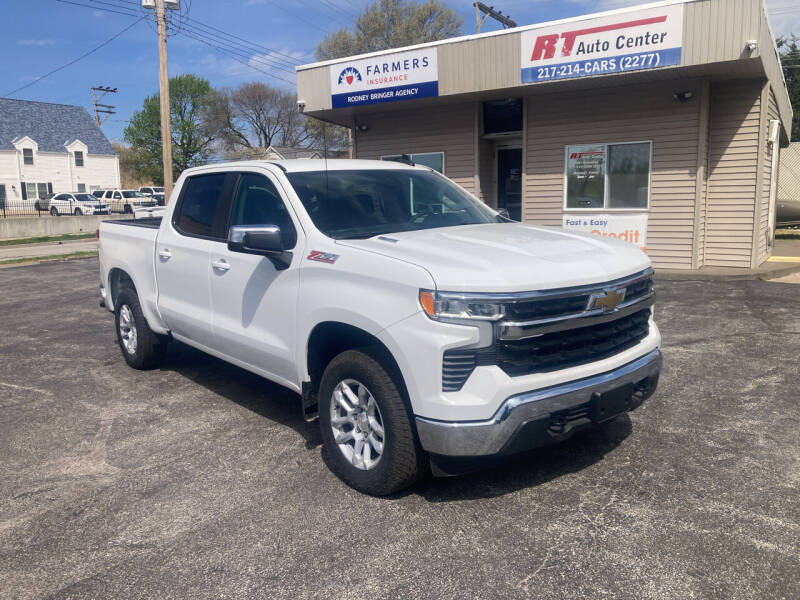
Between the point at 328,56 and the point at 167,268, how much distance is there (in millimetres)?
43939

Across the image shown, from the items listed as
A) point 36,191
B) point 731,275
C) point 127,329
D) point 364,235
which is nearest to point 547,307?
point 364,235

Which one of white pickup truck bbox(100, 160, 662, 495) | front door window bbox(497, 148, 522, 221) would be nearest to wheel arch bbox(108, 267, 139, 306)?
white pickup truck bbox(100, 160, 662, 495)

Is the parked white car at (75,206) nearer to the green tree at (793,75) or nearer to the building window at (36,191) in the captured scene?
the building window at (36,191)

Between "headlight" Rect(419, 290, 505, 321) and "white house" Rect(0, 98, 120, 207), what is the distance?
2261 inches

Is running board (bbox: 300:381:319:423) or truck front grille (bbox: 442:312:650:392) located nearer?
truck front grille (bbox: 442:312:650:392)

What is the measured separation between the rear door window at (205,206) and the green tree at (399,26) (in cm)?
4112

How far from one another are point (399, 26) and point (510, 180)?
32835 mm

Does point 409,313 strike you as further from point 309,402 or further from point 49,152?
point 49,152

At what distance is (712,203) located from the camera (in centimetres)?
1259

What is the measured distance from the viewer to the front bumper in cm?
334

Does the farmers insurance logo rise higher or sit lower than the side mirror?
higher

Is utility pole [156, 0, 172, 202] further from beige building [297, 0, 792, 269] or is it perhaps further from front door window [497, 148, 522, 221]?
front door window [497, 148, 522, 221]

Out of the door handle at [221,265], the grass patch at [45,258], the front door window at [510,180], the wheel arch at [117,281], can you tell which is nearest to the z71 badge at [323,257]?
the door handle at [221,265]

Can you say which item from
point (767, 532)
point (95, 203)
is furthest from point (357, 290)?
point (95, 203)
